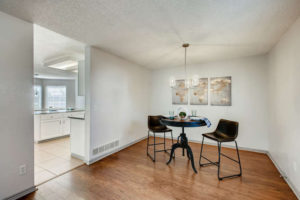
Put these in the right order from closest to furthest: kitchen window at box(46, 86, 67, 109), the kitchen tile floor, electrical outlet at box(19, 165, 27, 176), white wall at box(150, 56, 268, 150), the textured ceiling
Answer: the textured ceiling, electrical outlet at box(19, 165, 27, 176), the kitchen tile floor, white wall at box(150, 56, 268, 150), kitchen window at box(46, 86, 67, 109)

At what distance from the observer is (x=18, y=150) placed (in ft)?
6.14

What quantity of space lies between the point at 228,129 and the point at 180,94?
2051 millimetres

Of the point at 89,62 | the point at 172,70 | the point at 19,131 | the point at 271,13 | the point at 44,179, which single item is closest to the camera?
the point at 271,13

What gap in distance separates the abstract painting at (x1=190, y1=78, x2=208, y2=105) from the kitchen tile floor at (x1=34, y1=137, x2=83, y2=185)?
11.3 ft

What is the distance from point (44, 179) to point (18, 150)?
0.73 metres

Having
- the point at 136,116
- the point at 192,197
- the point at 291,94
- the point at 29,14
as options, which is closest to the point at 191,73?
the point at 136,116

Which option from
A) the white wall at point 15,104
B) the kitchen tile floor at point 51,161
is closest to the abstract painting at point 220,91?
the kitchen tile floor at point 51,161

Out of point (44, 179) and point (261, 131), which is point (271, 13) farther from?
point (44, 179)

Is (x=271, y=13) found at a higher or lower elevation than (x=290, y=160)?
higher

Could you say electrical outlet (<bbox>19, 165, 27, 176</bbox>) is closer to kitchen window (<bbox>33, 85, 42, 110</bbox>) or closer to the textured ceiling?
the textured ceiling

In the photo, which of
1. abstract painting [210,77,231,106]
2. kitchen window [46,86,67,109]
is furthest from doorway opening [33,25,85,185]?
abstract painting [210,77,231,106]

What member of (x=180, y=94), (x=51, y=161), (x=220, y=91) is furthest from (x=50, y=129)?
(x=220, y=91)

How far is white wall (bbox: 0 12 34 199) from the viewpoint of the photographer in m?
1.74

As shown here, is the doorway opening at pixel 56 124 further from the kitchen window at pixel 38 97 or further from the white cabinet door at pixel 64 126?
the kitchen window at pixel 38 97
